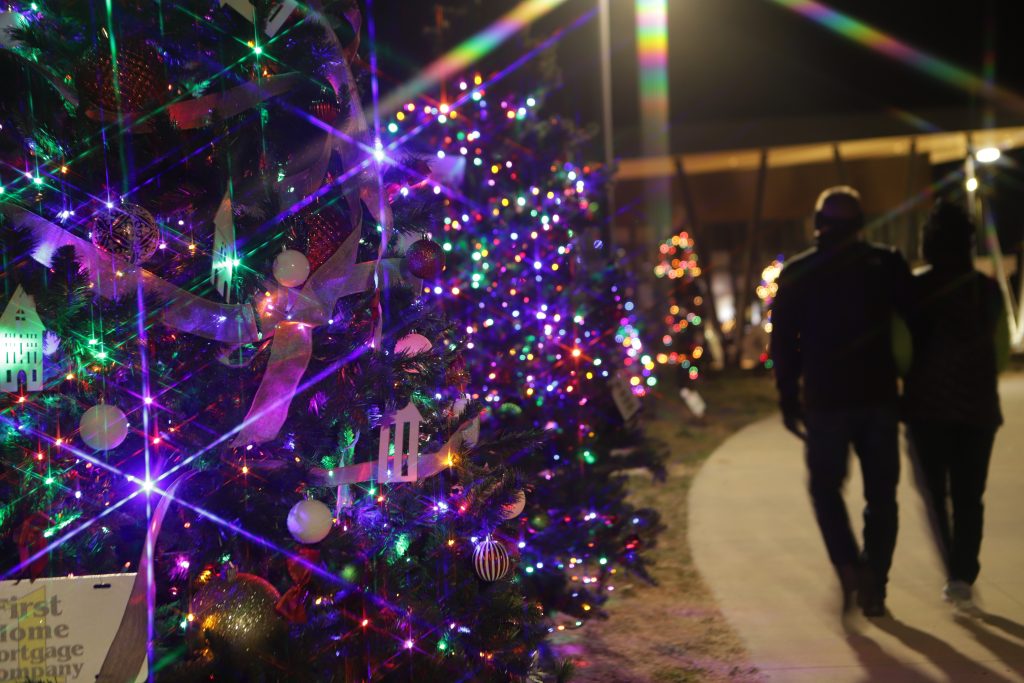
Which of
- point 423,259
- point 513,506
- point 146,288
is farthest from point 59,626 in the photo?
point 423,259

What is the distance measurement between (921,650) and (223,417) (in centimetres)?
324

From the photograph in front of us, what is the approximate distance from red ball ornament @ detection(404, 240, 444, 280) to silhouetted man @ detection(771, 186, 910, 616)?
2.34m

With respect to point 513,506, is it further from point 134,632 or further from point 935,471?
point 935,471

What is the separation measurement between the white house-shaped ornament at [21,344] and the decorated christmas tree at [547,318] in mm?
2017

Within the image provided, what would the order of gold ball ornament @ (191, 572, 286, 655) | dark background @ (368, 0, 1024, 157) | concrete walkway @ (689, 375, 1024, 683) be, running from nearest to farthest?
gold ball ornament @ (191, 572, 286, 655)
concrete walkway @ (689, 375, 1024, 683)
dark background @ (368, 0, 1024, 157)

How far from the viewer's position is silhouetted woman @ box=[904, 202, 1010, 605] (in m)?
4.46

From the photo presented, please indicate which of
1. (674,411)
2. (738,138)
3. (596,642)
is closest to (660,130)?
(738,138)

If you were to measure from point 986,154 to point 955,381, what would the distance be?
14465mm

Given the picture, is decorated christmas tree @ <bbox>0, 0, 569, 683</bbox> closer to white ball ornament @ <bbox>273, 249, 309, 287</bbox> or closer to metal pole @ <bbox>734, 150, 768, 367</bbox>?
white ball ornament @ <bbox>273, 249, 309, 287</bbox>

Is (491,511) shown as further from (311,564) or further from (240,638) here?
(240,638)

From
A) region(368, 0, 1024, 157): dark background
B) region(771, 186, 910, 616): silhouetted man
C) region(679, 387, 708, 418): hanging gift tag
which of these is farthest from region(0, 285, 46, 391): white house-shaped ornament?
region(368, 0, 1024, 157): dark background

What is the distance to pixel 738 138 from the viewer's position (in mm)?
16828

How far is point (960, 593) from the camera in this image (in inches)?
179

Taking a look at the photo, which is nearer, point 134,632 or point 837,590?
point 134,632
